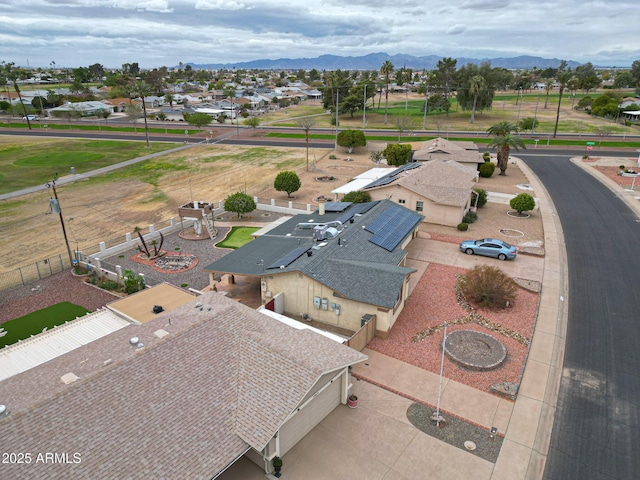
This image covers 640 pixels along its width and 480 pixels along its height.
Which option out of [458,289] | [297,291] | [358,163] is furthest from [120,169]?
[458,289]

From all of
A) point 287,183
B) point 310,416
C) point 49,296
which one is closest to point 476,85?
point 287,183

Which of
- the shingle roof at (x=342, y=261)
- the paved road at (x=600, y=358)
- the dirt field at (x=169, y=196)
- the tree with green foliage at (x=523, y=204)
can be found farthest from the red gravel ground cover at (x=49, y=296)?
the tree with green foliage at (x=523, y=204)

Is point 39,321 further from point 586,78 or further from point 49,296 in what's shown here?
point 586,78

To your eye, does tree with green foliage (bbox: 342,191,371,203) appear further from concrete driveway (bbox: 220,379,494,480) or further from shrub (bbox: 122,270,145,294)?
concrete driveway (bbox: 220,379,494,480)

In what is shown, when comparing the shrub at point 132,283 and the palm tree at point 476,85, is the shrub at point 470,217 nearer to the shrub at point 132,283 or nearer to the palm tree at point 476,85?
the shrub at point 132,283

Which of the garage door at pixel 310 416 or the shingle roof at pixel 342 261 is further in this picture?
the shingle roof at pixel 342 261
